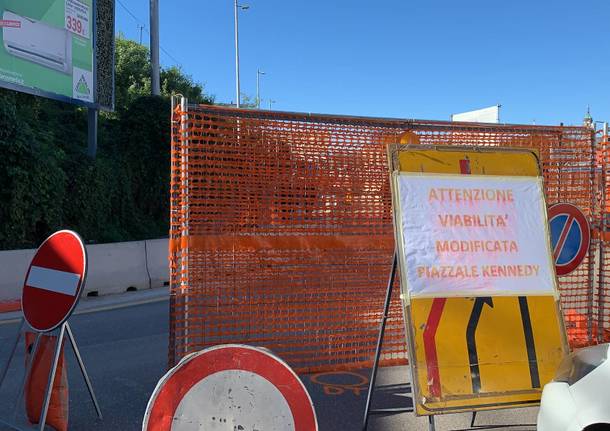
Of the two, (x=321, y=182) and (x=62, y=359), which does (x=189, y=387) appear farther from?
(x=321, y=182)

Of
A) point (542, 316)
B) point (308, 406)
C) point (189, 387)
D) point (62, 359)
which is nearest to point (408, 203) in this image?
point (542, 316)

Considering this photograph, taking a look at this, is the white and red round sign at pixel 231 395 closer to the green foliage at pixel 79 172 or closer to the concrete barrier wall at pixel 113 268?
the concrete barrier wall at pixel 113 268

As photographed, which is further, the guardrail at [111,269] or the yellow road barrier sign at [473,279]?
the guardrail at [111,269]

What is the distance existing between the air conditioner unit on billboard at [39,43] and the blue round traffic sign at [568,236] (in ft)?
42.3

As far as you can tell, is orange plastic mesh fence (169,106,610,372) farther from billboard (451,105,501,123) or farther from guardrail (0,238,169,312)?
billboard (451,105,501,123)

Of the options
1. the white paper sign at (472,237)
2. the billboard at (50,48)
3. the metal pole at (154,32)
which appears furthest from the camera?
the metal pole at (154,32)

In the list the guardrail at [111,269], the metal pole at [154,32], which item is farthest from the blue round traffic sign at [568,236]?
the metal pole at [154,32]

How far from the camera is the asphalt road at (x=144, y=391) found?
3.92 m

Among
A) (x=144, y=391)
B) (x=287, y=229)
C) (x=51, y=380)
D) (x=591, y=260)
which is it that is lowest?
(x=144, y=391)

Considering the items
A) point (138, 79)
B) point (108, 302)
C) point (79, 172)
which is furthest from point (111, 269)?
point (138, 79)

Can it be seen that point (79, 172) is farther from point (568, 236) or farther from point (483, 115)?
point (483, 115)

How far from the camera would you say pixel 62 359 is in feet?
12.3

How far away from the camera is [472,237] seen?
3492mm

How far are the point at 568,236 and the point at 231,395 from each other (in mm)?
4101
